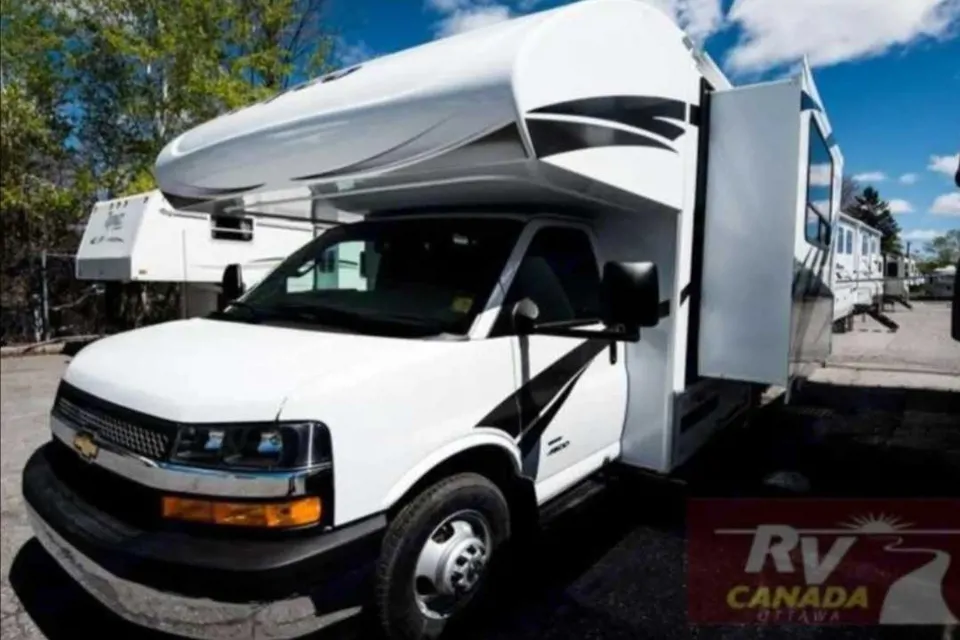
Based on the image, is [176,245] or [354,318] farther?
[176,245]

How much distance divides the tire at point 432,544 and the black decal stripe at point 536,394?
27 centimetres

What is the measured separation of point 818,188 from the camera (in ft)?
13.5

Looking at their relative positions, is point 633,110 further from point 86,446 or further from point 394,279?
point 86,446

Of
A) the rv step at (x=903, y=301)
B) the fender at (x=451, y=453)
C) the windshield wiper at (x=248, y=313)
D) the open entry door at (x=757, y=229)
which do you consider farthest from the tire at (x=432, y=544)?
the rv step at (x=903, y=301)

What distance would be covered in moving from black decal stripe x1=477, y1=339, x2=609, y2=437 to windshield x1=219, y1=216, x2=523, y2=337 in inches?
15.8

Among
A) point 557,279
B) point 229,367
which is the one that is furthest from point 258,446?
point 557,279

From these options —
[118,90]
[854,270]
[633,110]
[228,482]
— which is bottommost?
[228,482]

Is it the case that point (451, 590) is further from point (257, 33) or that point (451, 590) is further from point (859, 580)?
point (257, 33)

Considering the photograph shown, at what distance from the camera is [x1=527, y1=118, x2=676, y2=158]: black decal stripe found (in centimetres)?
231

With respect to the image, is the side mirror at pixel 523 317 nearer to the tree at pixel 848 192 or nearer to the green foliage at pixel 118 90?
the tree at pixel 848 192

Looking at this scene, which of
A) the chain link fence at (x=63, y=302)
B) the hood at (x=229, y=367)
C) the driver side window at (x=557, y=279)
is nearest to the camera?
the hood at (x=229, y=367)

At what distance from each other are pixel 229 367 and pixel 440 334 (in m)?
0.86

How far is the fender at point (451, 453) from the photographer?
2.24 m

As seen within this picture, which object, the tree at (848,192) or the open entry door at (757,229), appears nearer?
the open entry door at (757,229)
